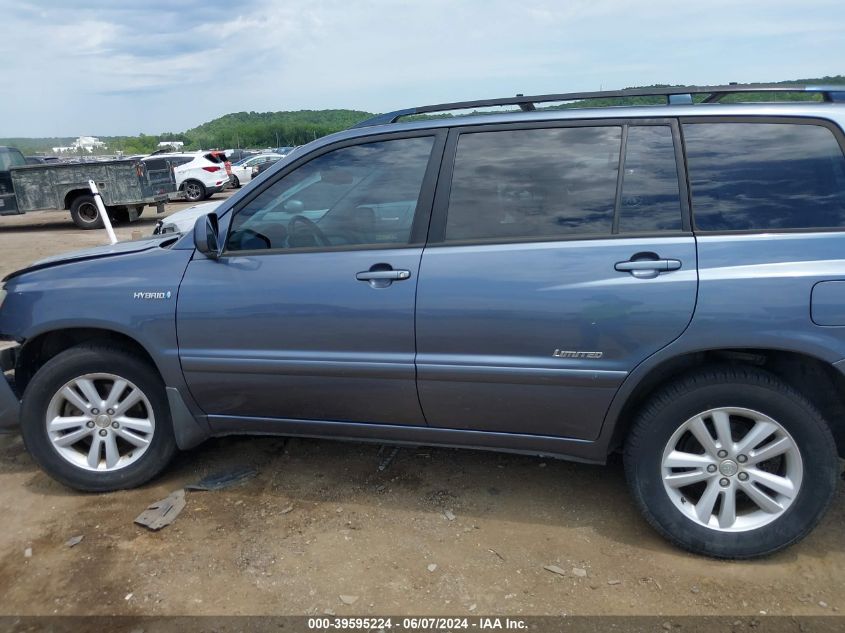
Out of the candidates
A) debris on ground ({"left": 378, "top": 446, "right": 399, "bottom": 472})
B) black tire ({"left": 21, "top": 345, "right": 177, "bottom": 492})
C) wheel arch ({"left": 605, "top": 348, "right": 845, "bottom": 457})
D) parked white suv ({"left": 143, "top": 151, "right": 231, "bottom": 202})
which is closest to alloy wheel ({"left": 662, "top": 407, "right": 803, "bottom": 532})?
wheel arch ({"left": 605, "top": 348, "right": 845, "bottom": 457})

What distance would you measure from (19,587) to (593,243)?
2765 mm

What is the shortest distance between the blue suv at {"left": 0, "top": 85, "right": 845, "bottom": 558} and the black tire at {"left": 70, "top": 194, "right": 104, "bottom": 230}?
12721mm

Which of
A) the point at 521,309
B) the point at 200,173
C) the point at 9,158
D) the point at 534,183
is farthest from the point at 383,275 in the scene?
the point at 200,173

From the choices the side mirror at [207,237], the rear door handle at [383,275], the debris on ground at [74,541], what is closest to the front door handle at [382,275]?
the rear door handle at [383,275]

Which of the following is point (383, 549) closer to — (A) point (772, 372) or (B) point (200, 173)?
(A) point (772, 372)

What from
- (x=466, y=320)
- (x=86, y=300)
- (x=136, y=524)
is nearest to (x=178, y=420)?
(x=136, y=524)

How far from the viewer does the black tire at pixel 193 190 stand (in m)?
20.1

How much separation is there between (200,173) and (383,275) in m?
18.8

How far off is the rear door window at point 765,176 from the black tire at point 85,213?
48.0 feet

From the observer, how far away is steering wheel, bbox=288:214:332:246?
3072mm

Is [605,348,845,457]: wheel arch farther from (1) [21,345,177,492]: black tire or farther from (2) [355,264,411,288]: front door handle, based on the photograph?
(1) [21,345,177,492]: black tire

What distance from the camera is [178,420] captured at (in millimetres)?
3229

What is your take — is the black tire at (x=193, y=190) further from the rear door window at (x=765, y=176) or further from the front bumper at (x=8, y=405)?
the rear door window at (x=765, y=176)

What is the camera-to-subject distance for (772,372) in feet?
8.78
